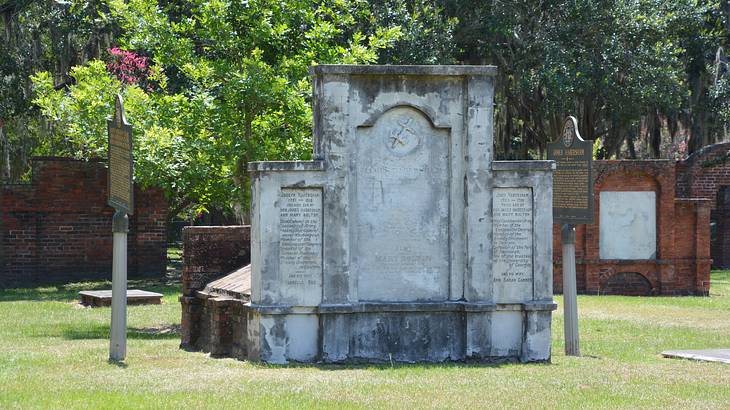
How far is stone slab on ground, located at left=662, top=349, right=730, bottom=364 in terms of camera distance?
13.4 metres

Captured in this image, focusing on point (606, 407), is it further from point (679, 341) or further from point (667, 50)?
point (667, 50)

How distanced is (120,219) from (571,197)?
5264 millimetres

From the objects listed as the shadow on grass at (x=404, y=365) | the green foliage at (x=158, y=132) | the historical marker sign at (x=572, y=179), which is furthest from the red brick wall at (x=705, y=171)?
the shadow on grass at (x=404, y=365)

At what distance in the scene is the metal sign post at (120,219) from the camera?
12.6 metres

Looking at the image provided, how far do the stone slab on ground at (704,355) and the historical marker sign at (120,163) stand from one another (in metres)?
6.43

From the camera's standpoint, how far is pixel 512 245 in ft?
43.1

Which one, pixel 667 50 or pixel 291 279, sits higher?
pixel 667 50

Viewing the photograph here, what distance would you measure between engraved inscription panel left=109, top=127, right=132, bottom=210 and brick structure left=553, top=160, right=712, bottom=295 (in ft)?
45.1

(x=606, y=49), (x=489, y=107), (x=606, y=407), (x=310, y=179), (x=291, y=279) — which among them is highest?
(x=606, y=49)

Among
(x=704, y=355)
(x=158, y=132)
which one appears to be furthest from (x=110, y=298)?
(x=704, y=355)

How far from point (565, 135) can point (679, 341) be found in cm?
360

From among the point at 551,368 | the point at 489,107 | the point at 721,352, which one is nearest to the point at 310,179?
the point at 489,107

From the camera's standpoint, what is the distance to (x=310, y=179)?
1260 centimetres

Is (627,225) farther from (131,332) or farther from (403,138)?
(403,138)
